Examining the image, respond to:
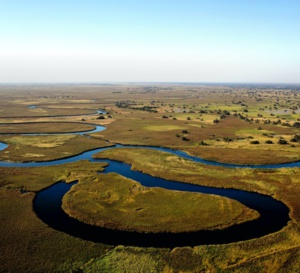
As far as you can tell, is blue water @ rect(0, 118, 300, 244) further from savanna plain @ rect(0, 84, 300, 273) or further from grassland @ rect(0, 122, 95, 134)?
grassland @ rect(0, 122, 95, 134)

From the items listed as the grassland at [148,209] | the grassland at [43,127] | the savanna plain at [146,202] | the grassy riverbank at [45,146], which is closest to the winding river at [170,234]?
the savanna plain at [146,202]

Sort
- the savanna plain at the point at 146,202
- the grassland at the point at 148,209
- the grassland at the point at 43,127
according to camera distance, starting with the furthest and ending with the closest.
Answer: the grassland at the point at 43,127 → the grassland at the point at 148,209 → the savanna plain at the point at 146,202

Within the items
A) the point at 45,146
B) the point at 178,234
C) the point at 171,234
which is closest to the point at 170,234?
the point at 171,234

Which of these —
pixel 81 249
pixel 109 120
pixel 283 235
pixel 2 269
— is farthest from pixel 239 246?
pixel 109 120

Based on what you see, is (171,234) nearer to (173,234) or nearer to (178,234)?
(173,234)

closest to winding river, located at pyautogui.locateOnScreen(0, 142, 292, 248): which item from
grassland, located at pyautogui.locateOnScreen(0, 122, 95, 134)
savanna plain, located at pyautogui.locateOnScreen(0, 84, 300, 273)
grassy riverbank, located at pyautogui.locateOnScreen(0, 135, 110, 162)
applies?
savanna plain, located at pyautogui.locateOnScreen(0, 84, 300, 273)

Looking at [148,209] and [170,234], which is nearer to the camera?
[170,234]

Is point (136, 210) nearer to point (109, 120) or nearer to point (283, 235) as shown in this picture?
point (283, 235)

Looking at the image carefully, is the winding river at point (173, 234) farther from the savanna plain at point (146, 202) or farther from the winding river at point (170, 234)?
the savanna plain at point (146, 202)
